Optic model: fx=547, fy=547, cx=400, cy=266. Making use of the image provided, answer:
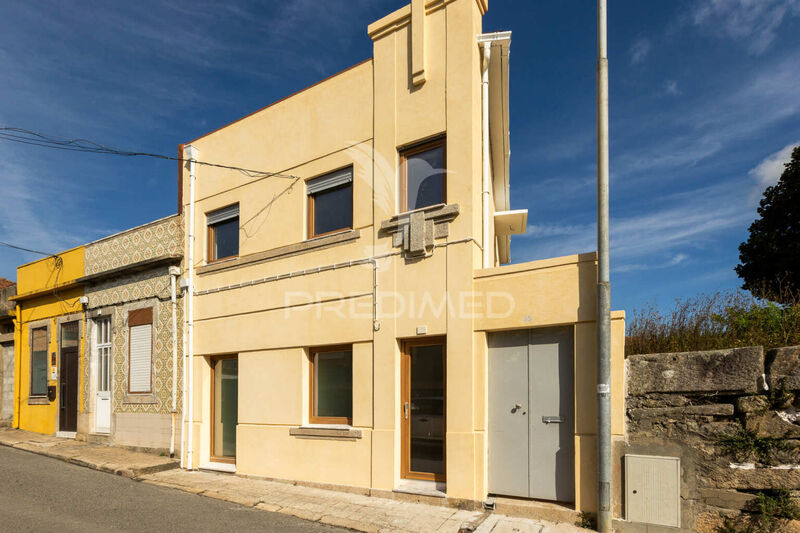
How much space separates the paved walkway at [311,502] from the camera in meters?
6.59

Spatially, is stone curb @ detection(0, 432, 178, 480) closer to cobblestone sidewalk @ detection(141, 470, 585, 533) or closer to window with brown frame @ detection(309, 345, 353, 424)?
cobblestone sidewalk @ detection(141, 470, 585, 533)

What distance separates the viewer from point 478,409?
289 inches

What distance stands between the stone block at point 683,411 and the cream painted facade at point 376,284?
0.24 meters

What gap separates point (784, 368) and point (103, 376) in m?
13.7

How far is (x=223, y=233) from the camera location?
11.3 metres

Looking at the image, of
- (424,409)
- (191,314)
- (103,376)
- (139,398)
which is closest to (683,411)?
(424,409)

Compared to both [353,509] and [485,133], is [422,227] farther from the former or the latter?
[353,509]

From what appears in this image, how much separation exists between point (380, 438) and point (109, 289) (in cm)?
865

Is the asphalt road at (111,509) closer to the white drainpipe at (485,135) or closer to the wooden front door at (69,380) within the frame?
the wooden front door at (69,380)

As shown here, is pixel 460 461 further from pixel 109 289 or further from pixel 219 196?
pixel 109 289

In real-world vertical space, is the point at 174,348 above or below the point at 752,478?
above

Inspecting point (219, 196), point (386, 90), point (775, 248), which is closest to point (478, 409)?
point (386, 90)

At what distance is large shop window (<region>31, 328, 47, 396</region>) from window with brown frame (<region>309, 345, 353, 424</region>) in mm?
10009

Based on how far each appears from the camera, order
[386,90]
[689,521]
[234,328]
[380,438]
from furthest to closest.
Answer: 1. [234,328]
2. [386,90]
3. [380,438]
4. [689,521]
